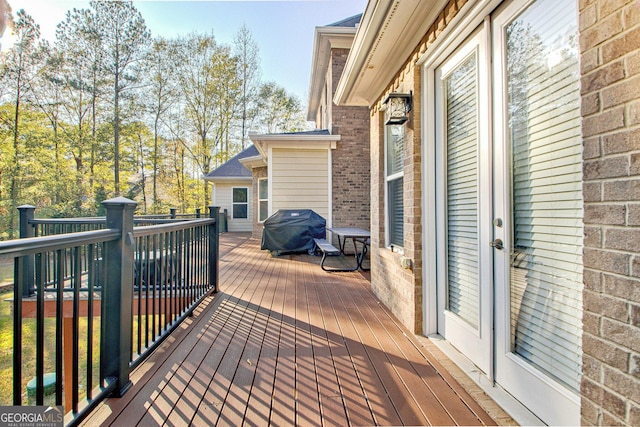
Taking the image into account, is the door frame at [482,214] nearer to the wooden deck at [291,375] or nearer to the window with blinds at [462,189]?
the window with blinds at [462,189]

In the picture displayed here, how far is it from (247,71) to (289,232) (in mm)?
13038

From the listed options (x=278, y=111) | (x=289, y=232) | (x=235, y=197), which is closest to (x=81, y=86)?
(x=235, y=197)

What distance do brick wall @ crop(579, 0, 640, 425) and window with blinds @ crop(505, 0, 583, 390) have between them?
0.24 metres

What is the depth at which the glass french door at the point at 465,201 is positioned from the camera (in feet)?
6.42

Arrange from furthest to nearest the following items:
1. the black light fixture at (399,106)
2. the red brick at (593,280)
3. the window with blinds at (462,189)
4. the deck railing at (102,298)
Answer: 1. the black light fixture at (399,106)
2. the window with blinds at (462,189)
3. the deck railing at (102,298)
4. the red brick at (593,280)

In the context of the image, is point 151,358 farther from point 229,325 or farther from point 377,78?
point 377,78

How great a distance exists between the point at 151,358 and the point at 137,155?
51.9 ft

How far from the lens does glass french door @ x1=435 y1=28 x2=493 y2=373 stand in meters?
1.96

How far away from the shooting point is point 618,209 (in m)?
1.05

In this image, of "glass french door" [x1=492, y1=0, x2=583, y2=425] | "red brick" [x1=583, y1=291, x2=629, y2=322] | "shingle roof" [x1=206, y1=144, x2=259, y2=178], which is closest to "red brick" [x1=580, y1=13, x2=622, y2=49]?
"glass french door" [x1=492, y1=0, x2=583, y2=425]

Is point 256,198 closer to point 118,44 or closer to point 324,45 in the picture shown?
point 324,45

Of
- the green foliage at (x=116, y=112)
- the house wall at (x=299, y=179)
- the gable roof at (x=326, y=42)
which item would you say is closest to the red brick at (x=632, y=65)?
the house wall at (x=299, y=179)

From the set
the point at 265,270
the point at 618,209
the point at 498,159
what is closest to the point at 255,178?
the point at 265,270

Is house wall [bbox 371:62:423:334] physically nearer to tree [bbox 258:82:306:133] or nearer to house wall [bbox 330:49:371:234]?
house wall [bbox 330:49:371:234]
